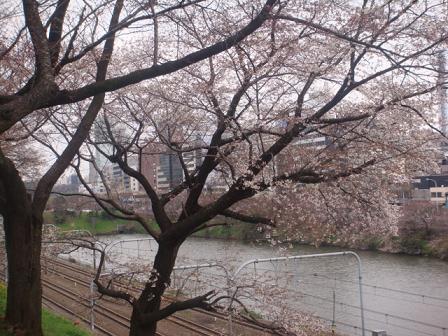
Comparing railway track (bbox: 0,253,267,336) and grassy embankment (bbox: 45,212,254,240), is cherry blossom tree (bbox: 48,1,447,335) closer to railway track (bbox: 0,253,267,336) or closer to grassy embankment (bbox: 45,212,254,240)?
railway track (bbox: 0,253,267,336)

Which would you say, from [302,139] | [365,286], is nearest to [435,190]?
[365,286]

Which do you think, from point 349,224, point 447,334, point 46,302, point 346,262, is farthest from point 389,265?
point 349,224

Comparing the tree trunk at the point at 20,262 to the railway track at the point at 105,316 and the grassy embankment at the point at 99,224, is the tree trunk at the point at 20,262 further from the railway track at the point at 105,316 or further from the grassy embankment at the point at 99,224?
the grassy embankment at the point at 99,224

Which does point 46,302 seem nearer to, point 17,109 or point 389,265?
point 17,109

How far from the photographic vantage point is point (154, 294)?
20.1 feet

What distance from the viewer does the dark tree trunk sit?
5.27 metres

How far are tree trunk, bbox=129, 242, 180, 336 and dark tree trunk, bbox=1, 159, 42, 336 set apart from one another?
3.69ft

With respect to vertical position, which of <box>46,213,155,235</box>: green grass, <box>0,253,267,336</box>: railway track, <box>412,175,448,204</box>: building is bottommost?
<box>0,253,267,336</box>: railway track

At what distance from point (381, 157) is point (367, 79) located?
2.97 feet

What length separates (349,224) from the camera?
5.94 metres

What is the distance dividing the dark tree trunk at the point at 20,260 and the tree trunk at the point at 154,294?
113 cm

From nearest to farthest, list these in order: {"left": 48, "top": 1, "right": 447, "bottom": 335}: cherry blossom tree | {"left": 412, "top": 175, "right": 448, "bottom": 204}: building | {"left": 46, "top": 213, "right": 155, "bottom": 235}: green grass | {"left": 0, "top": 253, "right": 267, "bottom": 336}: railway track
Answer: {"left": 48, "top": 1, "right": 447, "bottom": 335}: cherry blossom tree → {"left": 0, "top": 253, "right": 267, "bottom": 336}: railway track → {"left": 412, "top": 175, "right": 448, "bottom": 204}: building → {"left": 46, "top": 213, "right": 155, "bottom": 235}: green grass

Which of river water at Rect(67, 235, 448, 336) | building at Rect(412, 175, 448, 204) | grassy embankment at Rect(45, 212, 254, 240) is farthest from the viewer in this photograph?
grassy embankment at Rect(45, 212, 254, 240)

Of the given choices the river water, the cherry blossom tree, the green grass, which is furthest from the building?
the cherry blossom tree
